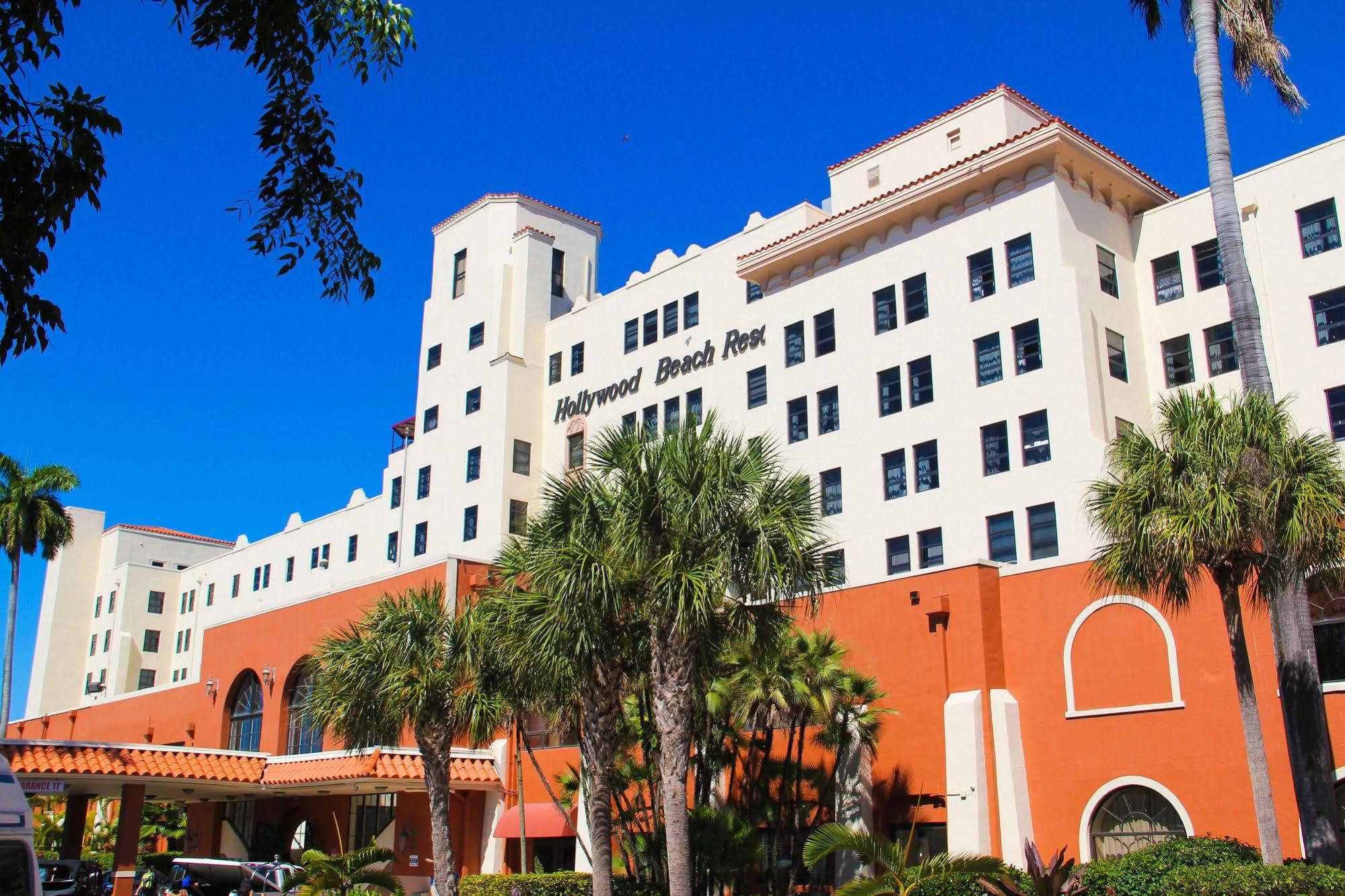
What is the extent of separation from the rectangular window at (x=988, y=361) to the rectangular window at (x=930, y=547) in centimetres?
448

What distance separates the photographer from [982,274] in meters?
36.6

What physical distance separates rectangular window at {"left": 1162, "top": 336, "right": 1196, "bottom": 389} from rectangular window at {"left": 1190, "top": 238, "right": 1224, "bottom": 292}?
1564 mm

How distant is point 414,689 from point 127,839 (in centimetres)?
1298

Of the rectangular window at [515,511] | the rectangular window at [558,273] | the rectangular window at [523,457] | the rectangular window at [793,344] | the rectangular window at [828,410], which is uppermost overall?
the rectangular window at [558,273]

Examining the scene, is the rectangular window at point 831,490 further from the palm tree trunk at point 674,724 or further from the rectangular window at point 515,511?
the palm tree trunk at point 674,724

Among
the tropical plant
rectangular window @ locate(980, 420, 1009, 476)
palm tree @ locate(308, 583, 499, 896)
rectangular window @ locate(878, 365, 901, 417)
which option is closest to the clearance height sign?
rectangular window @ locate(878, 365, 901, 417)

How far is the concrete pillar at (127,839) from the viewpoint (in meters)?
33.2

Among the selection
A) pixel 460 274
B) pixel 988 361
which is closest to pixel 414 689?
pixel 988 361

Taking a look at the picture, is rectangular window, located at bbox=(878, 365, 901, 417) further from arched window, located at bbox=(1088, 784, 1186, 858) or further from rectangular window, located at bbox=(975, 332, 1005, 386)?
arched window, located at bbox=(1088, 784, 1186, 858)

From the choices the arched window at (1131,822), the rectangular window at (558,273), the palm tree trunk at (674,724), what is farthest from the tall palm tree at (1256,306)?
the rectangular window at (558,273)

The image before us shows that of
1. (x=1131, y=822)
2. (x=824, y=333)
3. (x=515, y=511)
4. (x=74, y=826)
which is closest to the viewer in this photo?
(x=1131, y=822)

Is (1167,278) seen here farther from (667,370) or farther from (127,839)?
(127,839)

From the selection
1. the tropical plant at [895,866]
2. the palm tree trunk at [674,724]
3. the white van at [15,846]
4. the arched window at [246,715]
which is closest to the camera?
the white van at [15,846]

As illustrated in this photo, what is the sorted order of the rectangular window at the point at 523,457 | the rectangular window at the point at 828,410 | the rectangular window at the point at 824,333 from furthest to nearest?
the rectangular window at the point at 523,457 < the rectangular window at the point at 824,333 < the rectangular window at the point at 828,410
